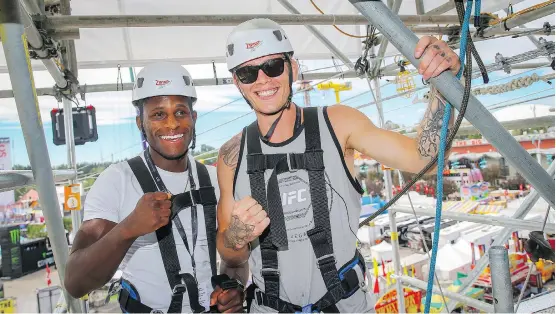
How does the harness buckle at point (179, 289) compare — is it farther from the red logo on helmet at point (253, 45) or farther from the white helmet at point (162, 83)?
the red logo on helmet at point (253, 45)

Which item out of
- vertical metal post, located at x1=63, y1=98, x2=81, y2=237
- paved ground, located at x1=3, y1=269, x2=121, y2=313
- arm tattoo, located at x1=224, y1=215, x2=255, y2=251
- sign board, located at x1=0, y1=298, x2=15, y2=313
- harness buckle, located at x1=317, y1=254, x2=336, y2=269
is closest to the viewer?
arm tattoo, located at x1=224, y1=215, x2=255, y2=251

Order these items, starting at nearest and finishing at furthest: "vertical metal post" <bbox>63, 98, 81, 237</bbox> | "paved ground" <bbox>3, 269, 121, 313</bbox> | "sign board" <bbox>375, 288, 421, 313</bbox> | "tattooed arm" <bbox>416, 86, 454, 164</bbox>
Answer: "tattooed arm" <bbox>416, 86, 454, 164</bbox> < "vertical metal post" <bbox>63, 98, 81, 237</bbox> < "sign board" <bbox>375, 288, 421, 313</bbox> < "paved ground" <bbox>3, 269, 121, 313</bbox>

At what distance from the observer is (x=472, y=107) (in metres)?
1.12

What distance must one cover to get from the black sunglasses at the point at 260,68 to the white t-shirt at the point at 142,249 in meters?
0.85

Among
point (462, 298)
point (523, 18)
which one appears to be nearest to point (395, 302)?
point (462, 298)

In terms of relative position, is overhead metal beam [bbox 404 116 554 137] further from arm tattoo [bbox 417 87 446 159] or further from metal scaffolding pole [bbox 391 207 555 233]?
arm tattoo [bbox 417 87 446 159]

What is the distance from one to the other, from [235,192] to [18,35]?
4.54 feet

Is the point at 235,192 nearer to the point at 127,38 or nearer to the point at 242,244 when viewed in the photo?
the point at 242,244

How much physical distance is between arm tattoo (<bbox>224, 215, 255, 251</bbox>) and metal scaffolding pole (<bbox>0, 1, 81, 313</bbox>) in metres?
1.12

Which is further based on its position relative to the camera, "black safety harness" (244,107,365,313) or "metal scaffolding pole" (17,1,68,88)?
"metal scaffolding pole" (17,1,68,88)

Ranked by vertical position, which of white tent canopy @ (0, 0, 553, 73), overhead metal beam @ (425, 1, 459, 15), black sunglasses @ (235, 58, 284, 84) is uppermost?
white tent canopy @ (0, 0, 553, 73)

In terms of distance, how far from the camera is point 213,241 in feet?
7.15

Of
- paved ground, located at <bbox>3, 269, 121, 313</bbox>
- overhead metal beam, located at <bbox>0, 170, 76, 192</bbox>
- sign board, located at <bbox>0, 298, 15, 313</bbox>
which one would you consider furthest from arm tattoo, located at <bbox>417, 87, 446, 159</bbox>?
sign board, located at <bbox>0, 298, 15, 313</bbox>

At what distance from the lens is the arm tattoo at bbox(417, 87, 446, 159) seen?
1.62 m
